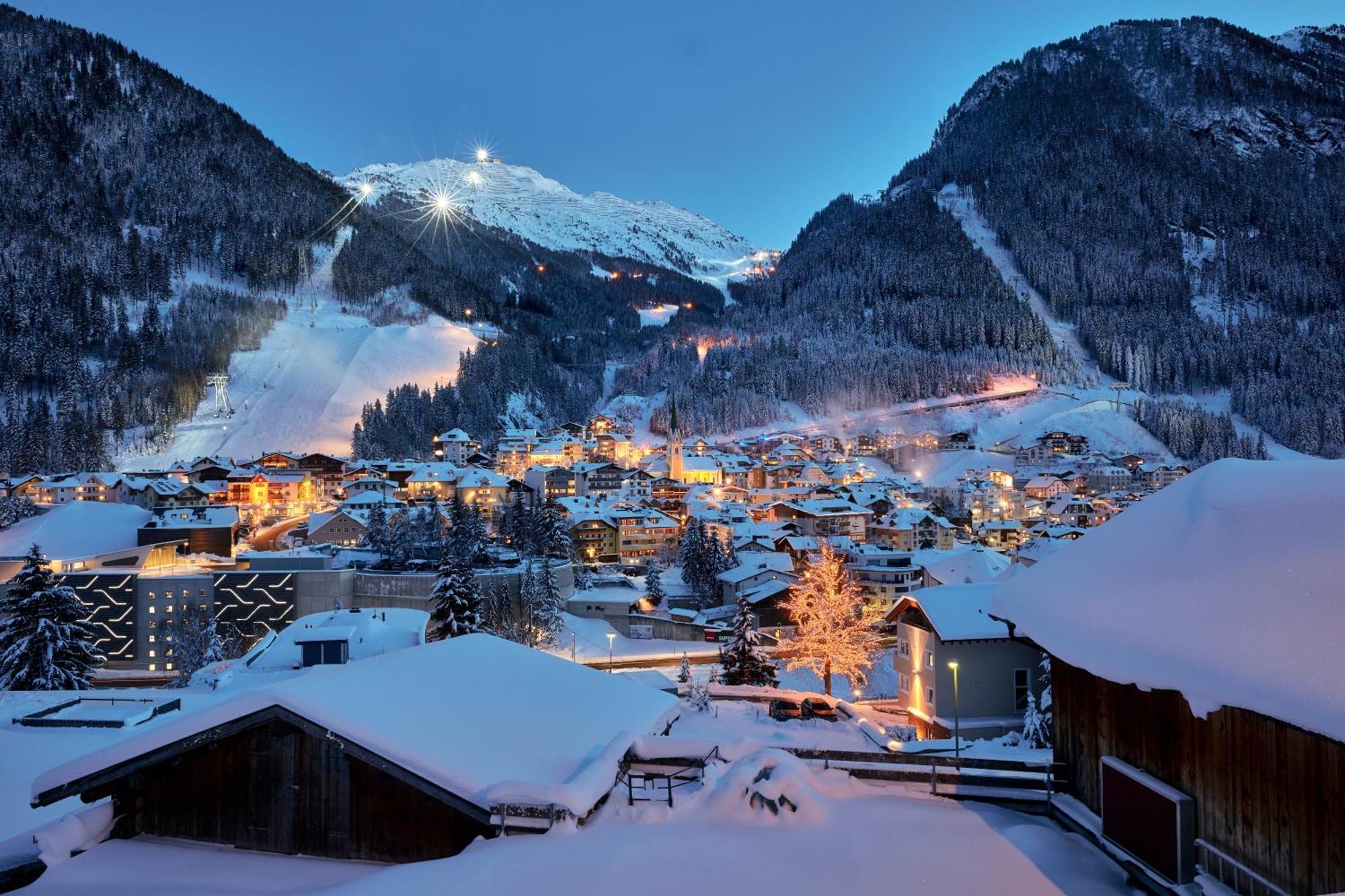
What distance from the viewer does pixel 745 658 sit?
26.1 meters

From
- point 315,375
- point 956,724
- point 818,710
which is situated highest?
point 315,375

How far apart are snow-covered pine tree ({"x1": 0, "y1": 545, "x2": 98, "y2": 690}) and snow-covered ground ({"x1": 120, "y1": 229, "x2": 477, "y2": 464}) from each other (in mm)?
77294

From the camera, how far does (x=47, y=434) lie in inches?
3270

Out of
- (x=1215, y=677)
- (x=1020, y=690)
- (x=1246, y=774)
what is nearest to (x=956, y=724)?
(x=1246, y=774)

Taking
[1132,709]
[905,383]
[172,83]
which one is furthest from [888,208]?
[1132,709]

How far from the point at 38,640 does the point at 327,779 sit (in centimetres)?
2437

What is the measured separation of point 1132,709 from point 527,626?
3719 centimetres

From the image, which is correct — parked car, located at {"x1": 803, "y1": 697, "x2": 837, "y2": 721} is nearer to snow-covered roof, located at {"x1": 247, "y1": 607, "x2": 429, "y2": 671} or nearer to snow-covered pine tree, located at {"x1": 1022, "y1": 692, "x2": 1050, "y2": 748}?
snow-covered pine tree, located at {"x1": 1022, "y1": 692, "x2": 1050, "y2": 748}

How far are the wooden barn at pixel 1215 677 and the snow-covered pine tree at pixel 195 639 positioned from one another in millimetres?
38705

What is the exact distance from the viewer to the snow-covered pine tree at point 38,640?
22031mm

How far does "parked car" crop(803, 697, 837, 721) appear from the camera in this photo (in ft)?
58.6

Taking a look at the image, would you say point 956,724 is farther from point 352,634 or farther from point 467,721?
point 352,634

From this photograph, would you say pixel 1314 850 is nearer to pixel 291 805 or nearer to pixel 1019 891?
pixel 1019 891

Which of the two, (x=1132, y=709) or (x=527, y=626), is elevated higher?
(x=1132, y=709)
